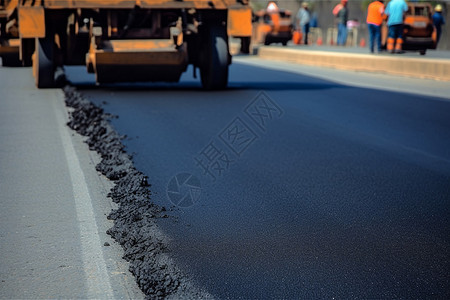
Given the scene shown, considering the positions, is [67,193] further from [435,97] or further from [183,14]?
[435,97]

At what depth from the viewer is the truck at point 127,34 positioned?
44.4ft

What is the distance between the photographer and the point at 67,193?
6.49 metres

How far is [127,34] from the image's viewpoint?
1414 centimetres

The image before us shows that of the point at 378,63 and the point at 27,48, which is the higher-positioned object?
the point at 27,48

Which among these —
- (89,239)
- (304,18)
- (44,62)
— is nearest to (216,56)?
(44,62)

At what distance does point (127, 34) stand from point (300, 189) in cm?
810

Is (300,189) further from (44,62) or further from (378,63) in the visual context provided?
(378,63)

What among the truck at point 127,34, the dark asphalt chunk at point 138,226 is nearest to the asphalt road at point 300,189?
the dark asphalt chunk at point 138,226

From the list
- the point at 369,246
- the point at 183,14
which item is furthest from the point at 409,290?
the point at 183,14

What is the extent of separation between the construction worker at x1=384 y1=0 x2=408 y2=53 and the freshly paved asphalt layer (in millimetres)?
17384

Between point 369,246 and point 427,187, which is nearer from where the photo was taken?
point 369,246

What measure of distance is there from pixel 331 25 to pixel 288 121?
4546cm

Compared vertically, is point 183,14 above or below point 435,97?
above

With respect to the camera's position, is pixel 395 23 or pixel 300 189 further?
pixel 395 23
